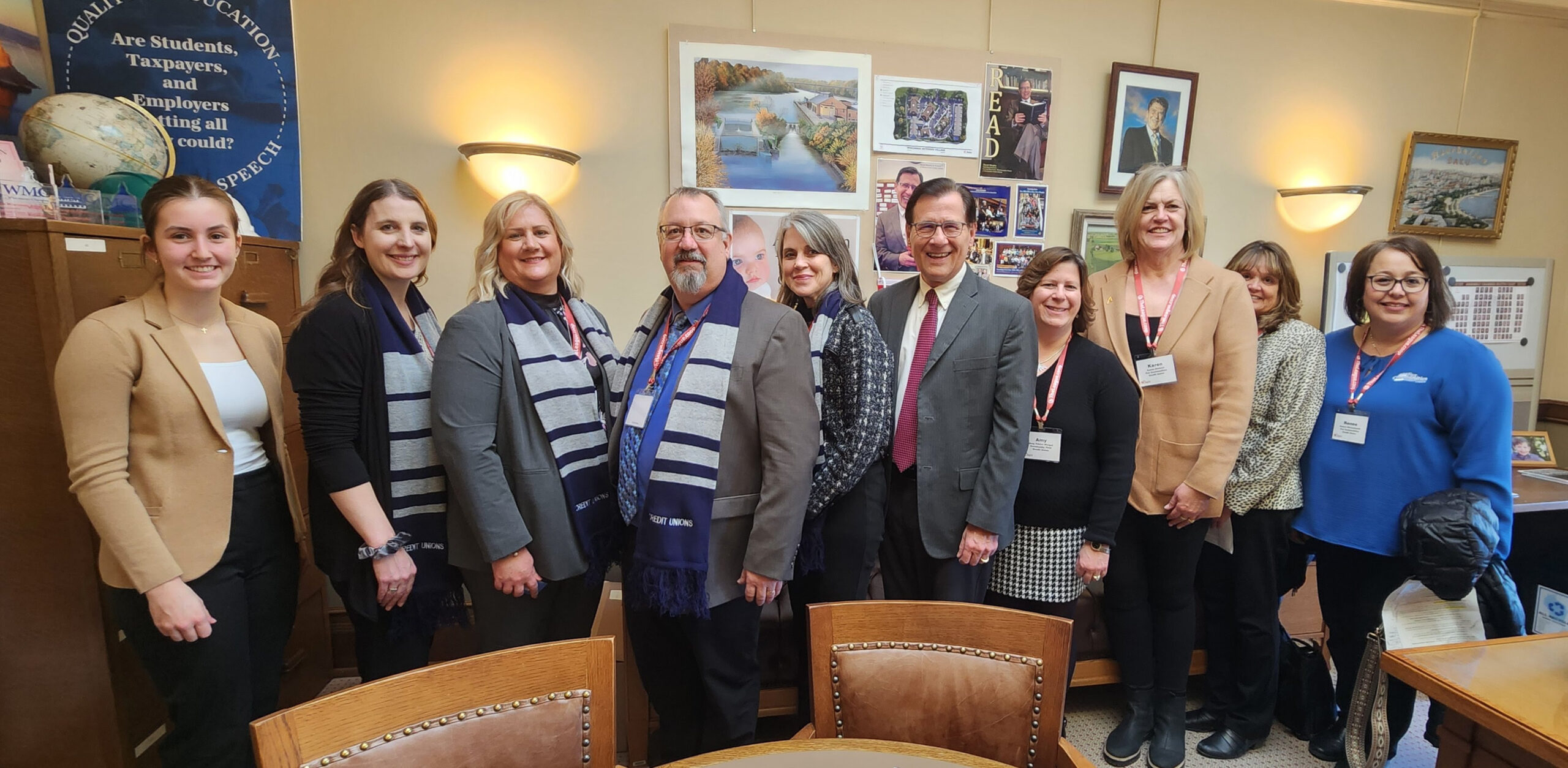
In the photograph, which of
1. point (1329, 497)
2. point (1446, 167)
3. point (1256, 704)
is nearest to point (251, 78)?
point (1329, 497)

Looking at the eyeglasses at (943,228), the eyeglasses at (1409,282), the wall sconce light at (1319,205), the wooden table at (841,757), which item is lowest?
the wooden table at (841,757)

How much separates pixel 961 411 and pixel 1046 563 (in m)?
0.60

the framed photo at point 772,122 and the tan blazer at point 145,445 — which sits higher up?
the framed photo at point 772,122

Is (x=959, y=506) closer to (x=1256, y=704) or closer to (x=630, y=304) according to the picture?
(x=1256, y=704)

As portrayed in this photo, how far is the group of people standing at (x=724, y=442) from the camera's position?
1.43 meters

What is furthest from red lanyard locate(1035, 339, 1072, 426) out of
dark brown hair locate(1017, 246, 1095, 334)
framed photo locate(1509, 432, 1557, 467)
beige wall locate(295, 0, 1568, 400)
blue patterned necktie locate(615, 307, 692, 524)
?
framed photo locate(1509, 432, 1557, 467)

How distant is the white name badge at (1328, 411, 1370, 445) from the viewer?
192 cm

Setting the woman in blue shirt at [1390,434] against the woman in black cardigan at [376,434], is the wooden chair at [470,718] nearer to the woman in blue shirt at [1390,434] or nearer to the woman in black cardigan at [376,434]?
the woman in black cardigan at [376,434]

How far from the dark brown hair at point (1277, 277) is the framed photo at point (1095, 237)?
88cm

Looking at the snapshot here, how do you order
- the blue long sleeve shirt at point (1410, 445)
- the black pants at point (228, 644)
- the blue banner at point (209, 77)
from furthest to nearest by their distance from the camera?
the blue banner at point (209, 77), the blue long sleeve shirt at point (1410, 445), the black pants at point (228, 644)

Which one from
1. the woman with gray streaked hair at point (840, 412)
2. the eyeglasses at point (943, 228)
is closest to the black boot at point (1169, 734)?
the woman with gray streaked hair at point (840, 412)

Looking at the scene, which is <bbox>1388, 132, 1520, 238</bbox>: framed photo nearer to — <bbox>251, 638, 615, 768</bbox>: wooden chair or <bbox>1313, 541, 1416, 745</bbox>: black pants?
<bbox>1313, 541, 1416, 745</bbox>: black pants

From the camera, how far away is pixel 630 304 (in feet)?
9.78

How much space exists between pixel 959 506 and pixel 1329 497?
1.32 metres
